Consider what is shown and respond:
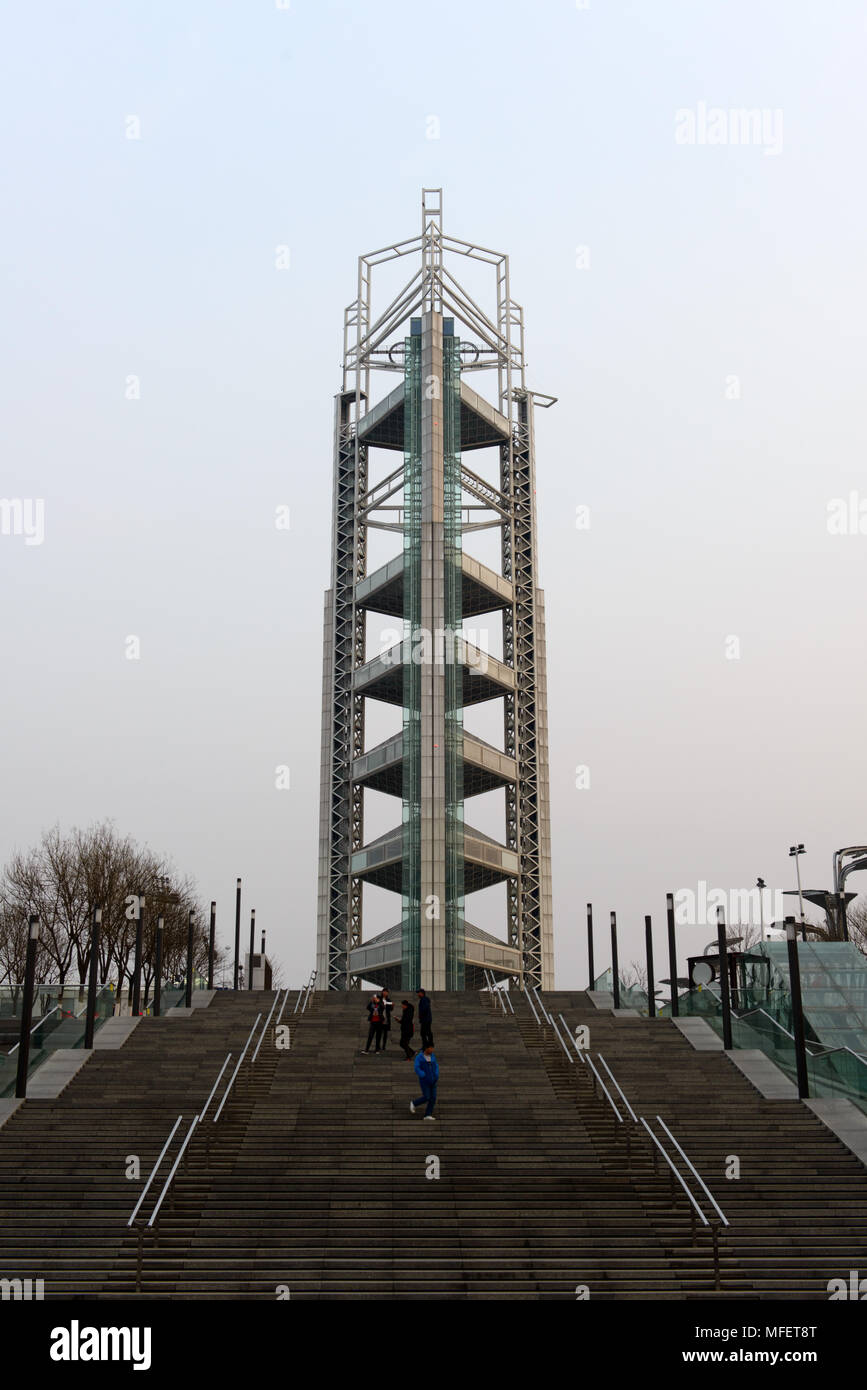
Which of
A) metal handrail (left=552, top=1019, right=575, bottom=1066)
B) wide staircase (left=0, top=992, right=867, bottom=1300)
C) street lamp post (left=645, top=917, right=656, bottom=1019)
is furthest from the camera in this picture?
street lamp post (left=645, top=917, right=656, bottom=1019)

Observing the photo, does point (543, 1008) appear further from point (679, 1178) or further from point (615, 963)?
point (679, 1178)

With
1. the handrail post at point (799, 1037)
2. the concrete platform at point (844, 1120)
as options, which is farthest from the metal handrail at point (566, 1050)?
the concrete platform at point (844, 1120)

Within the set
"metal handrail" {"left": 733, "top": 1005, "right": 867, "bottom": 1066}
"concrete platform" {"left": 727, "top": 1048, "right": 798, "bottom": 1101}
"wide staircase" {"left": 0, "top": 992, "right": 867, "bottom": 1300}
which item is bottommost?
"wide staircase" {"left": 0, "top": 992, "right": 867, "bottom": 1300}

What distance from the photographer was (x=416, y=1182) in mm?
20484

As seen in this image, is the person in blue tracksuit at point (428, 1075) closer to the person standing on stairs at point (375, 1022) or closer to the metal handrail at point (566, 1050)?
the metal handrail at point (566, 1050)

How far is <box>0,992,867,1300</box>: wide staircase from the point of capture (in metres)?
17.4

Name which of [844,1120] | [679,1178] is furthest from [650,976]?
[679,1178]

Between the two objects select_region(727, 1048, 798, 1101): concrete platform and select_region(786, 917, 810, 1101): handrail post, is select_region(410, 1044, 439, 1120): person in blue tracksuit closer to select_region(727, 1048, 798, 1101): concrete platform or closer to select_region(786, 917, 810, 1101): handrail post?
select_region(727, 1048, 798, 1101): concrete platform

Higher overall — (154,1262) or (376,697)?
(376,697)

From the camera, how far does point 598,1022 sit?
32281 mm

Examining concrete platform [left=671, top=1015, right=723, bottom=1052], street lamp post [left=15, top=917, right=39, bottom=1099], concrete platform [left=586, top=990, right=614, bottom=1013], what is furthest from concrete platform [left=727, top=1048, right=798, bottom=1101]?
street lamp post [left=15, top=917, right=39, bottom=1099]
